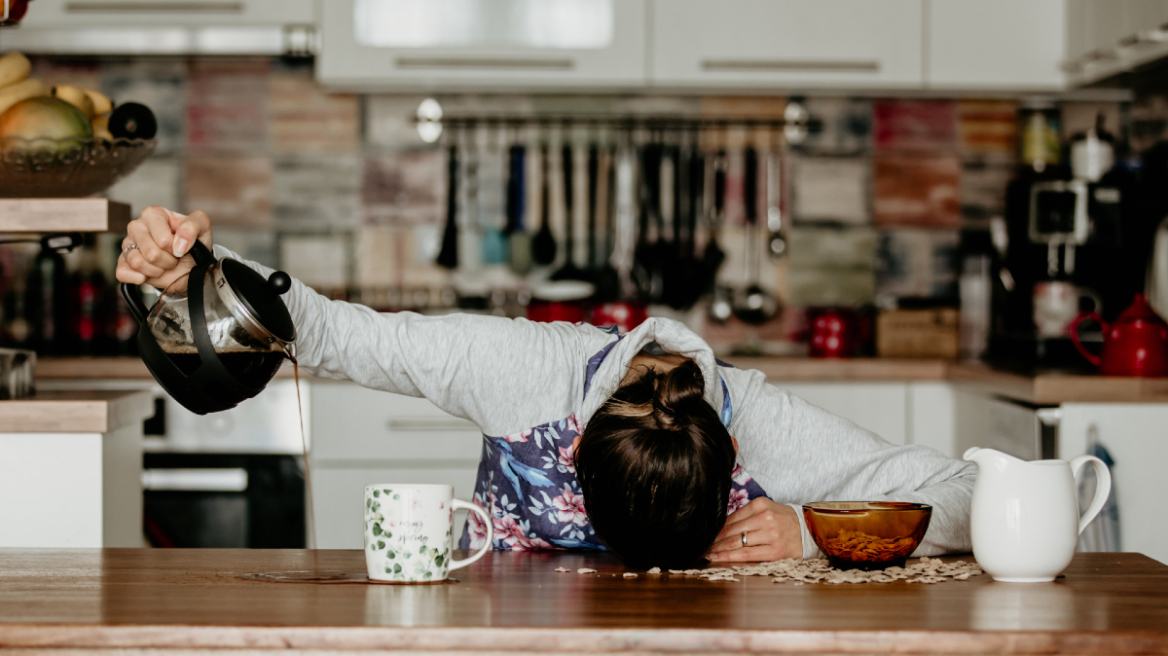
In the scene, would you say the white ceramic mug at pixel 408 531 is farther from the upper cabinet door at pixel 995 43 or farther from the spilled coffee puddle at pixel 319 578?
the upper cabinet door at pixel 995 43

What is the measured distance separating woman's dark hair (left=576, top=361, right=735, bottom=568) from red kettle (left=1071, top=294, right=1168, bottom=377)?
1421mm

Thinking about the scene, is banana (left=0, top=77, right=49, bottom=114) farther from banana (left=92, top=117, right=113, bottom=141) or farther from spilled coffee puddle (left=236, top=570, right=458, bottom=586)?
spilled coffee puddle (left=236, top=570, right=458, bottom=586)

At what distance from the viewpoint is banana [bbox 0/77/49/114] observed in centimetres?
149

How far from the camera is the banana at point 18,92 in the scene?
1485 mm

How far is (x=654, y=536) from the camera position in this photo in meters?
0.96

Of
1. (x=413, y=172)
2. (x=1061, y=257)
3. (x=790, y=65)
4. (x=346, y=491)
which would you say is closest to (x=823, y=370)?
(x=1061, y=257)

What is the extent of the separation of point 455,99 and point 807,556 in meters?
2.16

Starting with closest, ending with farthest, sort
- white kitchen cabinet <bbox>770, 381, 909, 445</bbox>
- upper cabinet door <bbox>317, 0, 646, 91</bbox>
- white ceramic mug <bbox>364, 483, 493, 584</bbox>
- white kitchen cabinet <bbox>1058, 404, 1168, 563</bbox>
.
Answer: white ceramic mug <bbox>364, 483, 493, 584</bbox>
white kitchen cabinet <bbox>1058, 404, 1168, 563</bbox>
white kitchen cabinet <bbox>770, 381, 909, 445</bbox>
upper cabinet door <bbox>317, 0, 646, 91</bbox>

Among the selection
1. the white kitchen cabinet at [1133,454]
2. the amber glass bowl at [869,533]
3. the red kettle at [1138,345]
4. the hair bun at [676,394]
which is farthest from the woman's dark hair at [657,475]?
the red kettle at [1138,345]

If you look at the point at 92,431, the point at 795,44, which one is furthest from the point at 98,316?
the point at 795,44

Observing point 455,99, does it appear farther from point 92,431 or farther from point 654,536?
point 654,536

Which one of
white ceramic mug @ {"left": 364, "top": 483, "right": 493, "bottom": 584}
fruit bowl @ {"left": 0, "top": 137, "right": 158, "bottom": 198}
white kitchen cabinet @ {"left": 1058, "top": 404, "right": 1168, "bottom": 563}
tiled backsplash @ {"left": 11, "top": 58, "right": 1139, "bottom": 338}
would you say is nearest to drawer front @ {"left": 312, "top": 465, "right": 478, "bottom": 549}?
tiled backsplash @ {"left": 11, "top": 58, "right": 1139, "bottom": 338}

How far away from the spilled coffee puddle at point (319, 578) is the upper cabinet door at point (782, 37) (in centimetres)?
194

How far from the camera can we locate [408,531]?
36.0 inches
